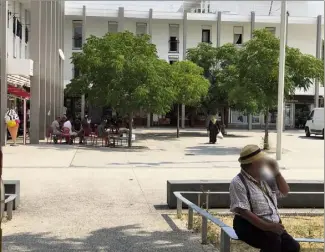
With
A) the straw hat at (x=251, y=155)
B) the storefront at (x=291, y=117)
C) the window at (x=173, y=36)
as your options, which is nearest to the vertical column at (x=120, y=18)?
the window at (x=173, y=36)

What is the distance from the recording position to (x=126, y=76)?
21188 mm

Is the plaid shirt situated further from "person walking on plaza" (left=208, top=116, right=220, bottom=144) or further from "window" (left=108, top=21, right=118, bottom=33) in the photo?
"window" (left=108, top=21, right=118, bottom=33)

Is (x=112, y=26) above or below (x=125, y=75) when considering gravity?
above

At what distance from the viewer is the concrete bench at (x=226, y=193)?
8.65 m

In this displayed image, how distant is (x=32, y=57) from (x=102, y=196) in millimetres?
15132

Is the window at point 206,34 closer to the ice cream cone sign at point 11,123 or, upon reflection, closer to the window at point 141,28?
the window at point 141,28

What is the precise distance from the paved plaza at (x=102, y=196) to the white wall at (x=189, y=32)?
28171 mm

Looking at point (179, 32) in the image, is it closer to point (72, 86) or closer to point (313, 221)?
point (72, 86)

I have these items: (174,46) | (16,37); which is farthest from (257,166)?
(174,46)

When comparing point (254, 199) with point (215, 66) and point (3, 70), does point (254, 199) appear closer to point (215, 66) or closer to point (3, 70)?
point (3, 70)

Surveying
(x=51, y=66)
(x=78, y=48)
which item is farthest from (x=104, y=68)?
(x=78, y=48)

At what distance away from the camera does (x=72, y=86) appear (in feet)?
79.7

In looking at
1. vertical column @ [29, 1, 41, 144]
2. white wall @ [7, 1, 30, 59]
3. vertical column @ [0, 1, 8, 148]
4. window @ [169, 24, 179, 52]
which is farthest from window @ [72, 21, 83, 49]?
vertical column @ [0, 1, 8, 148]

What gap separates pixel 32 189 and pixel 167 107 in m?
13.0
